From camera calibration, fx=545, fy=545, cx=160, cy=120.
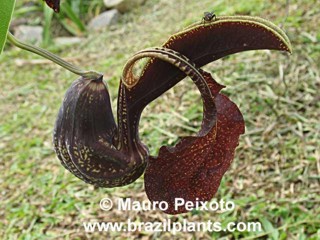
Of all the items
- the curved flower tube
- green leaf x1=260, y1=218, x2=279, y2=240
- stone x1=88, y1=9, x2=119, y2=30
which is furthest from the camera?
stone x1=88, y1=9, x2=119, y2=30

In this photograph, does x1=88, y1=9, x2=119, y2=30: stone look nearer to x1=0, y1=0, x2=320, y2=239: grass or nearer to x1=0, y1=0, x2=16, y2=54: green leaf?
x1=0, y1=0, x2=320, y2=239: grass

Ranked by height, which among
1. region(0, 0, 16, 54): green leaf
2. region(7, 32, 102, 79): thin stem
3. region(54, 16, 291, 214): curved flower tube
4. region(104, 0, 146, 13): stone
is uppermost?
region(104, 0, 146, 13): stone

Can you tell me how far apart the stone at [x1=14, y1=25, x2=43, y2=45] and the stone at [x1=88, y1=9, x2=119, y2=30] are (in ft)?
1.28

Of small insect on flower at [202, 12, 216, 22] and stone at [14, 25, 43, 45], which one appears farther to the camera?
stone at [14, 25, 43, 45]

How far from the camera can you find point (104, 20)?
390cm

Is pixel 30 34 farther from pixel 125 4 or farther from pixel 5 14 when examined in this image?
pixel 5 14

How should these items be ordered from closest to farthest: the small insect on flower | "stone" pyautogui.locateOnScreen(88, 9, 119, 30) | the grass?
the small insect on flower → the grass → "stone" pyautogui.locateOnScreen(88, 9, 119, 30)

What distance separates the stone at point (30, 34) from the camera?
400 cm

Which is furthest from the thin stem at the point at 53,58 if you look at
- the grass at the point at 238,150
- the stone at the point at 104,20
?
the stone at the point at 104,20

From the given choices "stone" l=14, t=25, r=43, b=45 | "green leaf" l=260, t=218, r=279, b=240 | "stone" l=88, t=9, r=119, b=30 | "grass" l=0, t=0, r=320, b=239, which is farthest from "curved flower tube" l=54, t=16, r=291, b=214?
"stone" l=14, t=25, r=43, b=45

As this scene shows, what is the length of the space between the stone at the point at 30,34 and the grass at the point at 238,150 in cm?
119

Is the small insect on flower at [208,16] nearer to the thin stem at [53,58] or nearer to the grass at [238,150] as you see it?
the thin stem at [53,58]

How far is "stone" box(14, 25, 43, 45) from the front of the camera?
4.00 meters

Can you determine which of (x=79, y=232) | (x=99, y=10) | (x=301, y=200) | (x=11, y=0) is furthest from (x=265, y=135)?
(x=99, y=10)
